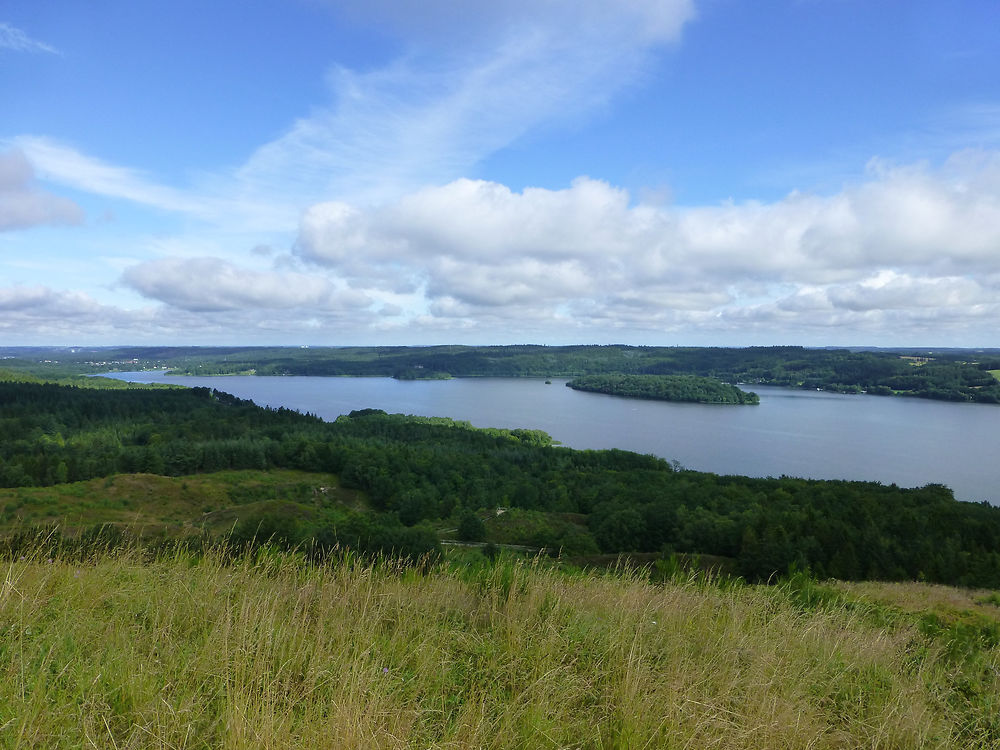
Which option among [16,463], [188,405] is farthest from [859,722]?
[188,405]

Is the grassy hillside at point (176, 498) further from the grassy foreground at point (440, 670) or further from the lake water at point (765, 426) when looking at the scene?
the lake water at point (765, 426)

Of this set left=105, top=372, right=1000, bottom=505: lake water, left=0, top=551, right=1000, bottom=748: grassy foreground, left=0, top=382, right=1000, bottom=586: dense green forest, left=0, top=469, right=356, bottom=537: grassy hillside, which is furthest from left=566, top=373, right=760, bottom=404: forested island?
left=0, top=551, right=1000, bottom=748: grassy foreground

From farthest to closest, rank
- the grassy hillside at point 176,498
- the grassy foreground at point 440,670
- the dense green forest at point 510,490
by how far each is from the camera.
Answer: the grassy hillside at point 176,498
the dense green forest at point 510,490
the grassy foreground at point 440,670

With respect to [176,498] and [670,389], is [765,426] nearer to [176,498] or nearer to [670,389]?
[670,389]

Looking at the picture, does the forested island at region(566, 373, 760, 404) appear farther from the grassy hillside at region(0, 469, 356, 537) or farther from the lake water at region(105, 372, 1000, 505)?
the grassy hillside at region(0, 469, 356, 537)

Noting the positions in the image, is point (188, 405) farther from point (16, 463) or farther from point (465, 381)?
point (465, 381)

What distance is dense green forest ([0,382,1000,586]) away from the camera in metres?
26.0

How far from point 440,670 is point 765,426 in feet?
326

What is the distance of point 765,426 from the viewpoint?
91.5 meters

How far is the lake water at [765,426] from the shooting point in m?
62.3

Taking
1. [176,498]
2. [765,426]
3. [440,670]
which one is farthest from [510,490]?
[765,426]

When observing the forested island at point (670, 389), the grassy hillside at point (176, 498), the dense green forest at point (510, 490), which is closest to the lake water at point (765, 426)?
the forested island at point (670, 389)

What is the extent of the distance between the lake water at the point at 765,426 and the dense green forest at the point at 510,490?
12249 millimetres

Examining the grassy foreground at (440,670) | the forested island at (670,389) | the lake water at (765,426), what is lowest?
the lake water at (765,426)
